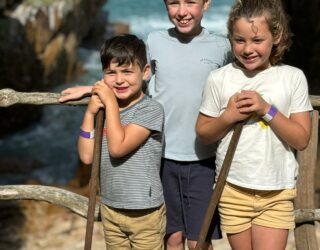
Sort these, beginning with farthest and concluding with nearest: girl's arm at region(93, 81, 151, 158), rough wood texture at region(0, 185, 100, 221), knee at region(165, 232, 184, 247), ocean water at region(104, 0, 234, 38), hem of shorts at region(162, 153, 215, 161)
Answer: ocean water at region(104, 0, 234, 38)
rough wood texture at region(0, 185, 100, 221)
knee at region(165, 232, 184, 247)
hem of shorts at region(162, 153, 215, 161)
girl's arm at region(93, 81, 151, 158)

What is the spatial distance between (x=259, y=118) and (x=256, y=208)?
33 cm

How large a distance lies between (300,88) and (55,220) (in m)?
5.06

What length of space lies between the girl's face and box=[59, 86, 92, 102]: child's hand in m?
0.67

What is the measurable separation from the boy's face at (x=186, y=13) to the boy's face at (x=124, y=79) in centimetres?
24

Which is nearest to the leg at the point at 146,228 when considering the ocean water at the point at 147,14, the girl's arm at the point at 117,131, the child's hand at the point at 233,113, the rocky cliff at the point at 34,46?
the girl's arm at the point at 117,131

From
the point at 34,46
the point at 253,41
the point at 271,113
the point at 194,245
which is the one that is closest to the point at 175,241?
the point at 194,245

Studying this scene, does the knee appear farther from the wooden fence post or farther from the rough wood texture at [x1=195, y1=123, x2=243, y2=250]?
the wooden fence post

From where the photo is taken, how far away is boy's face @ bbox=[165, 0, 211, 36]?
8.65ft

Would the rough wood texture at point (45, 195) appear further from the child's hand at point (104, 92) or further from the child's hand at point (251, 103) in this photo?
the child's hand at point (251, 103)

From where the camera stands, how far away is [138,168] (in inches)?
103

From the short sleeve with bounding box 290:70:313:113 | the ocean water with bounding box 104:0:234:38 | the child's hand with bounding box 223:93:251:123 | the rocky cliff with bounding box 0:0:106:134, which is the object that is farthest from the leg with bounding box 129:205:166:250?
the ocean water with bounding box 104:0:234:38

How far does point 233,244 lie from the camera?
265 centimetres

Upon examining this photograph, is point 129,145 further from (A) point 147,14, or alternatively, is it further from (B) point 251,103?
(A) point 147,14

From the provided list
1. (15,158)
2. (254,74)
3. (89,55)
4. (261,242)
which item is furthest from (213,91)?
(89,55)
